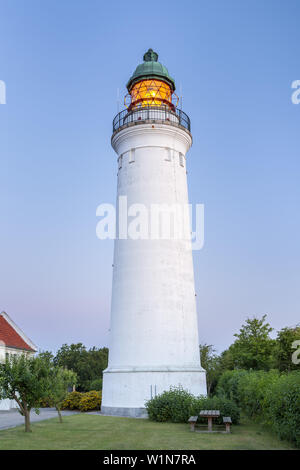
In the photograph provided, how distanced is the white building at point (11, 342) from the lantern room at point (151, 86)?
1864 cm

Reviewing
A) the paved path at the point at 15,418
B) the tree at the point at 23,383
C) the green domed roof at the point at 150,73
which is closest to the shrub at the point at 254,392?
the tree at the point at 23,383

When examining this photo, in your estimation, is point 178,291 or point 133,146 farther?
point 133,146

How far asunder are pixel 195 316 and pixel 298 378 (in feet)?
35.1

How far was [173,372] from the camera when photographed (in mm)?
20203

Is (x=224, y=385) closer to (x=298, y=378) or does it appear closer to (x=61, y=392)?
(x=61, y=392)

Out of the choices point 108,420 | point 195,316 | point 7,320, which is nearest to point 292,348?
point 195,316

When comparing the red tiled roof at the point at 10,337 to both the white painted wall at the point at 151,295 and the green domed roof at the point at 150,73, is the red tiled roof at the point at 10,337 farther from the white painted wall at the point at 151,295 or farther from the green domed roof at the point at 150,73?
the green domed roof at the point at 150,73

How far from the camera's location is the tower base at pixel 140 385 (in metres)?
19.8

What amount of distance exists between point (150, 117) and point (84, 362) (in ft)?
94.1

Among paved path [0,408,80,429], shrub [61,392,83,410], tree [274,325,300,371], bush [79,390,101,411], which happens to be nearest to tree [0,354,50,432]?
paved path [0,408,80,429]

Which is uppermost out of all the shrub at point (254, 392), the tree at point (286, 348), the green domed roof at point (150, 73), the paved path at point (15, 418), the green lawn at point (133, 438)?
the green domed roof at point (150, 73)

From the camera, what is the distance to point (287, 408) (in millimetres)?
11430

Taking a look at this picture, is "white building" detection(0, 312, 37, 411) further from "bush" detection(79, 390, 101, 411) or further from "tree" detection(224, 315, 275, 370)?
"tree" detection(224, 315, 275, 370)
